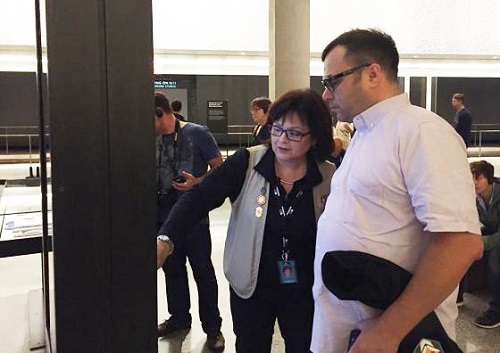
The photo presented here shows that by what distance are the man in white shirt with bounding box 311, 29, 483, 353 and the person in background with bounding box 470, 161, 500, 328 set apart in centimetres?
261

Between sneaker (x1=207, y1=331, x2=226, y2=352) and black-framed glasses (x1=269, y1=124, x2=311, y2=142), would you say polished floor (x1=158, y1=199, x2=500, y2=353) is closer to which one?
sneaker (x1=207, y1=331, x2=226, y2=352)

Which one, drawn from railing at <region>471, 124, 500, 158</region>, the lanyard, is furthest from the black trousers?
railing at <region>471, 124, 500, 158</region>

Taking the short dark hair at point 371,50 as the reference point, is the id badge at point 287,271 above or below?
below

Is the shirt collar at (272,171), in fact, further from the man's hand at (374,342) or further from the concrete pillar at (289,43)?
the concrete pillar at (289,43)

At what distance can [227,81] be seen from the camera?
19.9m

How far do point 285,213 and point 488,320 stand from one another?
253 centimetres

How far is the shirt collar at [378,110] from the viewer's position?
1.45 metres

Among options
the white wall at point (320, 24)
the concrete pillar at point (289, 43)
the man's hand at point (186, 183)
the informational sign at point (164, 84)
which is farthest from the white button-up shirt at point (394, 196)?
the informational sign at point (164, 84)

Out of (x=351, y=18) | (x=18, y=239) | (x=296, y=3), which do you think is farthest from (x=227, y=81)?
(x=18, y=239)

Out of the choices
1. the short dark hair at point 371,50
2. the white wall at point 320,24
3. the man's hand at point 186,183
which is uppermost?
the white wall at point 320,24

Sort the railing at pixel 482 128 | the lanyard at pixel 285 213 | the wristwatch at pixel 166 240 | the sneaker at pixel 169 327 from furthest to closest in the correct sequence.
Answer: the railing at pixel 482 128 < the sneaker at pixel 169 327 < the lanyard at pixel 285 213 < the wristwatch at pixel 166 240

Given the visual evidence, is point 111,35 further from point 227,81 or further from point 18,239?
point 227,81

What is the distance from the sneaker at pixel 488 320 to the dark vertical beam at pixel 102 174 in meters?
3.38

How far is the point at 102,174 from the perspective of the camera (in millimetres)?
923
